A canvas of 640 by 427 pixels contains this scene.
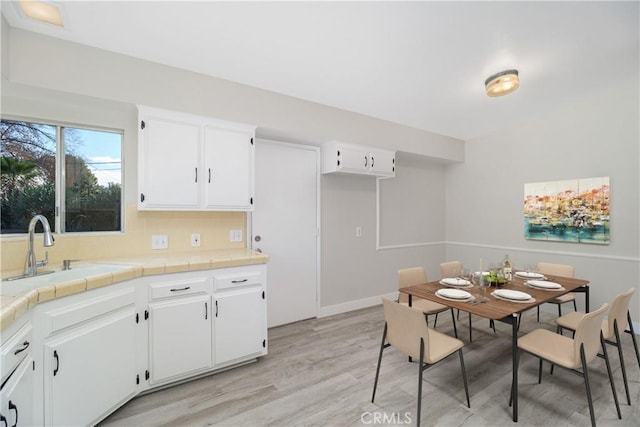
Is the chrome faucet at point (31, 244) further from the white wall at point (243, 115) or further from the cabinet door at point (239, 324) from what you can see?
the cabinet door at point (239, 324)

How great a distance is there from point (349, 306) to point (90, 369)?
2.87 meters

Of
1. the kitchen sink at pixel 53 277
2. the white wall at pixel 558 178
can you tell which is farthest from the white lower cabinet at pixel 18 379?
the white wall at pixel 558 178

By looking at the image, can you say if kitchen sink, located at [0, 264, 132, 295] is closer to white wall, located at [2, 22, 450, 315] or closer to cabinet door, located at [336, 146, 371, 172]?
white wall, located at [2, 22, 450, 315]

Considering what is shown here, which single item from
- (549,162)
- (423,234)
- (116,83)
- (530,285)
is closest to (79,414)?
(116,83)

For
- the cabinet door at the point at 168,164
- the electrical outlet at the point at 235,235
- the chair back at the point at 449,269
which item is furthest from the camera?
the chair back at the point at 449,269

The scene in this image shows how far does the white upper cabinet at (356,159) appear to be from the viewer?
11.1 ft

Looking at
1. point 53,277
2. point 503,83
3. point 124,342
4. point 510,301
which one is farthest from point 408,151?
point 53,277

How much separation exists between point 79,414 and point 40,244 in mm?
1271

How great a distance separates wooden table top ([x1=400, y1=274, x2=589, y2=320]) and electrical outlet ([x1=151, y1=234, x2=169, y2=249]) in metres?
2.21

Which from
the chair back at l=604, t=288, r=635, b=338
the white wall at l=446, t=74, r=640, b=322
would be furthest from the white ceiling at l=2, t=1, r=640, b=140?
the chair back at l=604, t=288, r=635, b=338

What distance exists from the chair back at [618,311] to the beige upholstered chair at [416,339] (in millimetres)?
1145

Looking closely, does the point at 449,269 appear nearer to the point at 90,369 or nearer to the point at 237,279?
the point at 237,279

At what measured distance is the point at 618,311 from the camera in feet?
6.68

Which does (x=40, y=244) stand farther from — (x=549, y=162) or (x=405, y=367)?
(x=549, y=162)
